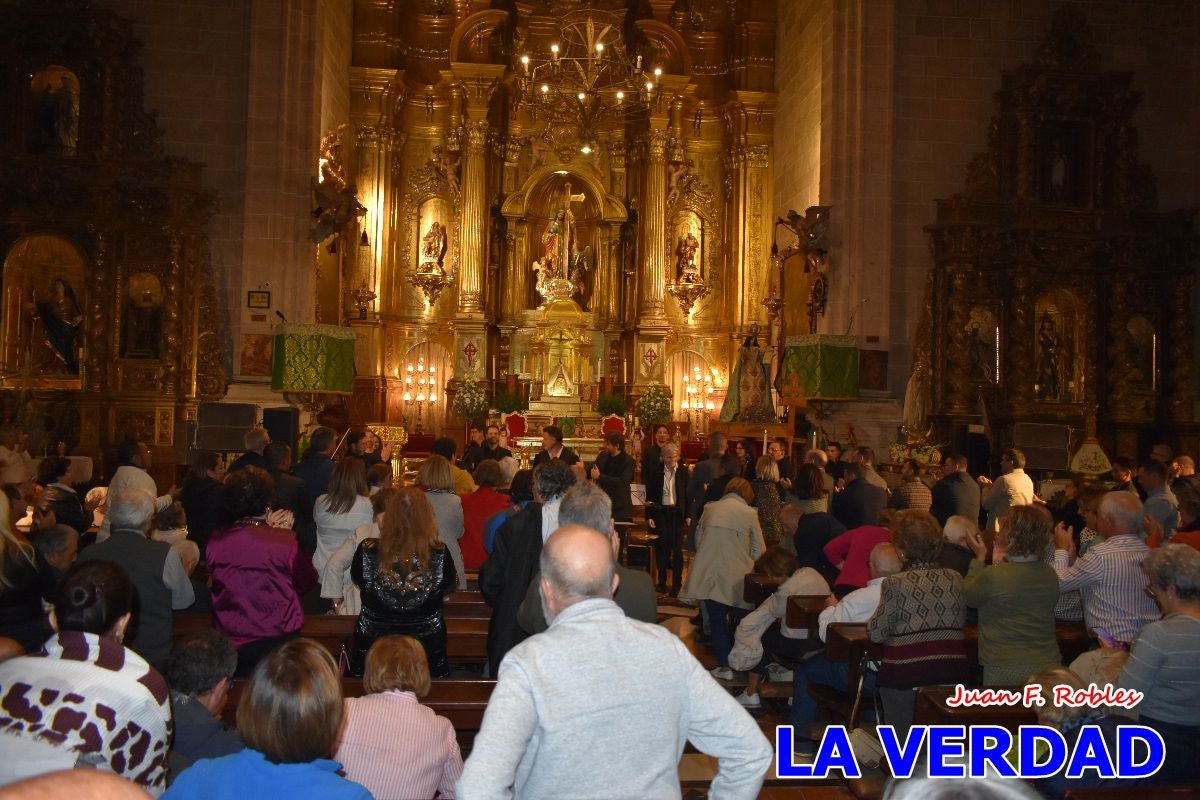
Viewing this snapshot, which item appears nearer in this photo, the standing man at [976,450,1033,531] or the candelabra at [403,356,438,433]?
the standing man at [976,450,1033,531]

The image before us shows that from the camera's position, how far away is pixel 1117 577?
5.63m

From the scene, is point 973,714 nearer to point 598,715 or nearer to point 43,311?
point 598,715

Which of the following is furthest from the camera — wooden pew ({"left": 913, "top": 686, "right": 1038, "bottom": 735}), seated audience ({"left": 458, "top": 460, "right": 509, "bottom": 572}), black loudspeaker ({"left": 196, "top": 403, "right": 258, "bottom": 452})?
black loudspeaker ({"left": 196, "top": 403, "right": 258, "bottom": 452})

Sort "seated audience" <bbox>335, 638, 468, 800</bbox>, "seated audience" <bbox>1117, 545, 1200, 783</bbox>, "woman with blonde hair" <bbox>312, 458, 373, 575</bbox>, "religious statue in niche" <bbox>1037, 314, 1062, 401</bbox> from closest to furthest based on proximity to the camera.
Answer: "seated audience" <bbox>335, 638, 468, 800</bbox>, "seated audience" <bbox>1117, 545, 1200, 783</bbox>, "woman with blonde hair" <bbox>312, 458, 373, 575</bbox>, "religious statue in niche" <bbox>1037, 314, 1062, 401</bbox>

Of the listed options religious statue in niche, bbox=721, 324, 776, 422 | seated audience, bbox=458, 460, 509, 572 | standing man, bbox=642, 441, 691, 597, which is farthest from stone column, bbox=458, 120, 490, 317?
seated audience, bbox=458, 460, 509, 572

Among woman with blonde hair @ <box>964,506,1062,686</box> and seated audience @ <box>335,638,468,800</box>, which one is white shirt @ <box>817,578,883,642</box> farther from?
seated audience @ <box>335,638,468,800</box>

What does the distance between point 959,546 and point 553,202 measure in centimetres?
1786

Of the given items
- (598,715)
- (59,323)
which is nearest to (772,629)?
(598,715)

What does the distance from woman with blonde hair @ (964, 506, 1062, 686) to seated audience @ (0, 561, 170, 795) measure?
3782mm

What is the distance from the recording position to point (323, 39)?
717 inches

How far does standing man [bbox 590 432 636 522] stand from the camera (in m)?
11.5

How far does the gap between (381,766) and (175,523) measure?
4.24m

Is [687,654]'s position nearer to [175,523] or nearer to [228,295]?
[175,523]

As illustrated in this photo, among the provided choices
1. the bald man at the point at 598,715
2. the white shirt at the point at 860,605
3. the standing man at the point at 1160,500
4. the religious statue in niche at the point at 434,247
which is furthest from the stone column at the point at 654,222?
the bald man at the point at 598,715
